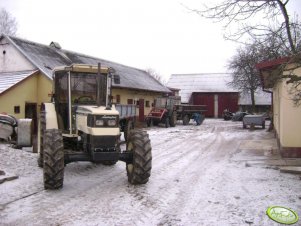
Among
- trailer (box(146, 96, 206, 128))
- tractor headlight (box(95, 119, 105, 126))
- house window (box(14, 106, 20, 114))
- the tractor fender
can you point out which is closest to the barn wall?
trailer (box(146, 96, 206, 128))

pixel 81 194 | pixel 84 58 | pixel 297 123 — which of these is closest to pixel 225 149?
pixel 297 123

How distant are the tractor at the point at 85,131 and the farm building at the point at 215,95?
124 ft

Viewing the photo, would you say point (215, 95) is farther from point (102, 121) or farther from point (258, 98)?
point (102, 121)

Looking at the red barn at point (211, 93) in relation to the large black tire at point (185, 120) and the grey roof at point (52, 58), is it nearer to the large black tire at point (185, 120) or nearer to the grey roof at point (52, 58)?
the large black tire at point (185, 120)

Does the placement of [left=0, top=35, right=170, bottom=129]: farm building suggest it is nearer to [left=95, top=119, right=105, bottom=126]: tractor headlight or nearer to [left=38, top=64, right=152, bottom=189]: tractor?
[left=38, top=64, right=152, bottom=189]: tractor

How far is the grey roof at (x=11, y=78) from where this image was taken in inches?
710

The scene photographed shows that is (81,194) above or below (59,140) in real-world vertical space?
below

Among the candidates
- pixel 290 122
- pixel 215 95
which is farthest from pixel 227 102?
pixel 290 122

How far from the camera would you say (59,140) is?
24.5 ft

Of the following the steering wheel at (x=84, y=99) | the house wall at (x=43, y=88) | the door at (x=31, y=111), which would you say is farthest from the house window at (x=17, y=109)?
the steering wheel at (x=84, y=99)

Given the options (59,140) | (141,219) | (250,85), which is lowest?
(141,219)

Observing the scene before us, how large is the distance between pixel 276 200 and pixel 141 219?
100 inches

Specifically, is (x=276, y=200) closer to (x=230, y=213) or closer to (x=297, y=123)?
(x=230, y=213)
